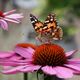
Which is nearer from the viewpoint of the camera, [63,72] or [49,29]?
[63,72]

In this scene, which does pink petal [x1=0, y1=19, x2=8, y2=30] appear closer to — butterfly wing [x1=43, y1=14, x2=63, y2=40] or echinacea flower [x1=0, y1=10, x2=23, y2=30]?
echinacea flower [x1=0, y1=10, x2=23, y2=30]

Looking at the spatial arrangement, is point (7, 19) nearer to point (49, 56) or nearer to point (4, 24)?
point (4, 24)

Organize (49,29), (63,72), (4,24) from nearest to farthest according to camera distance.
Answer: (63,72) < (49,29) < (4,24)

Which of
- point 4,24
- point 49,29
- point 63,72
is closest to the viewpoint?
point 63,72

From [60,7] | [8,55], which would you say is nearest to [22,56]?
[8,55]

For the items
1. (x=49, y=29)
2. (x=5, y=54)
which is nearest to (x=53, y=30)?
(x=49, y=29)

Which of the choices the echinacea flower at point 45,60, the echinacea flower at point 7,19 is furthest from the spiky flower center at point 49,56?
the echinacea flower at point 7,19

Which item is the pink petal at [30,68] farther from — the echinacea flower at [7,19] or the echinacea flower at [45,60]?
the echinacea flower at [7,19]

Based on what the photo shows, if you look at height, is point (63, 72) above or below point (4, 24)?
below
